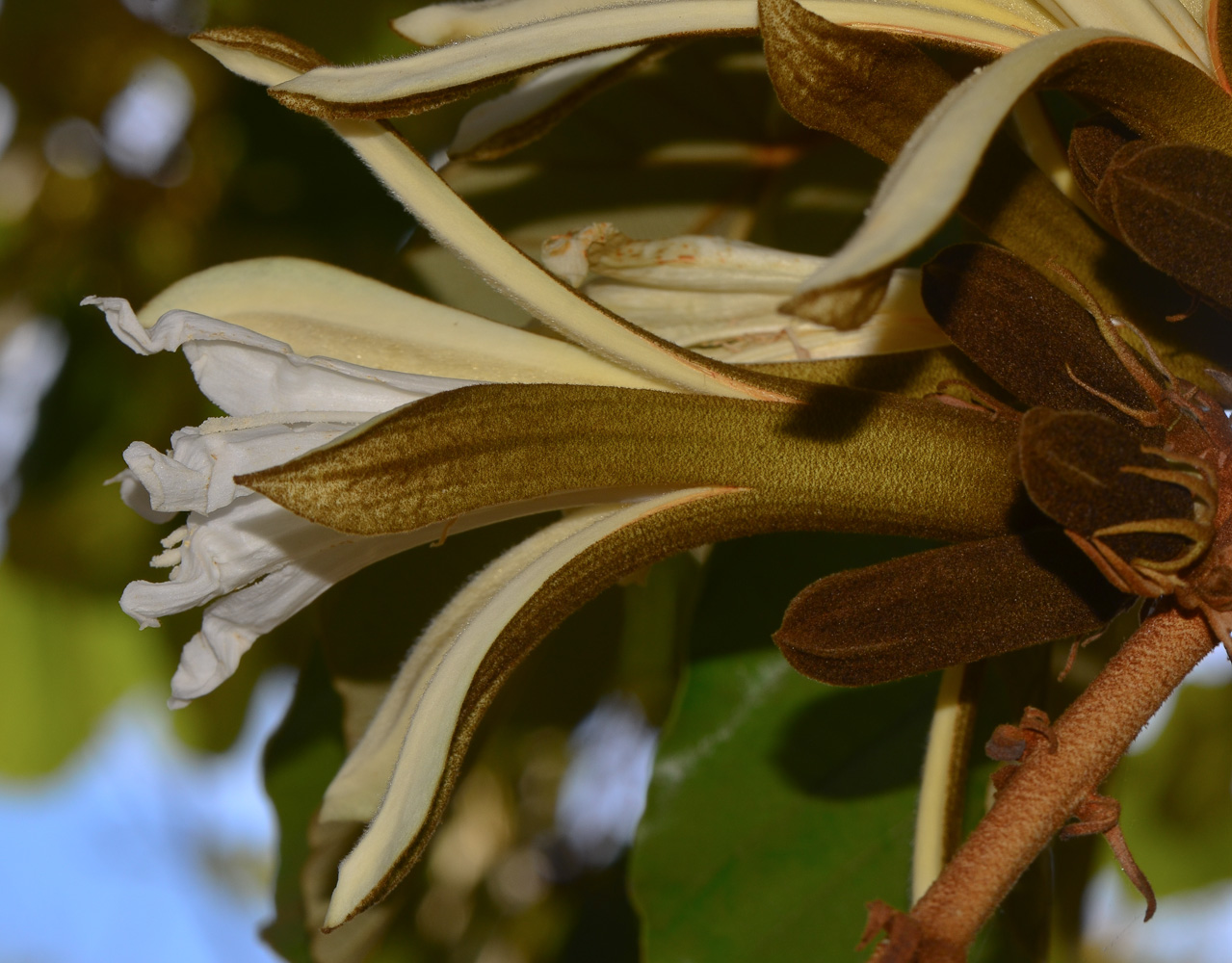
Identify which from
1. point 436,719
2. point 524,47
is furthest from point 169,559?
point 524,47

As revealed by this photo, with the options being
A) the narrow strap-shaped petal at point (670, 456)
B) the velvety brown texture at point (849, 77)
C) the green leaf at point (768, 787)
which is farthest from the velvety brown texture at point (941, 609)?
the green leaf at point (768, 787)

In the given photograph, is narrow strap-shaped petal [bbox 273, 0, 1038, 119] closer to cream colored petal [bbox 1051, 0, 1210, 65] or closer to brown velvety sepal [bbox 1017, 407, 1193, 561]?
cream colored petal [bbox 1051, 0, 1210, 65]

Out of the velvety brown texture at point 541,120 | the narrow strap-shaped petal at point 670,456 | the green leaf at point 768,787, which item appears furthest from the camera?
the green leaf at point 768,787

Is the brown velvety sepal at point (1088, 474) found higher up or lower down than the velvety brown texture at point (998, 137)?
lower down

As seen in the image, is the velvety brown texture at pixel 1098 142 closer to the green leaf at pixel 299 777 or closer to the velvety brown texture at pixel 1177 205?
the velvety brown texture at pixel 1177 205

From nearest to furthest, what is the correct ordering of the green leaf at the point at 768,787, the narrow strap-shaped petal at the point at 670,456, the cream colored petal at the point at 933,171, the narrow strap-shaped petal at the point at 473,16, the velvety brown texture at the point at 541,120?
the cream colored petal at the point at 933,171
the narrow strap-shaped petal at the point at 670,456
the narrow strap-shaped petal at the point at 473,16
the velvety brown texture at the point at 541,120
the green leaf at the point at 768,787

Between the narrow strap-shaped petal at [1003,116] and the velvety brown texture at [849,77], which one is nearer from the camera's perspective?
the narrow strap-shaped petal at [1003,116]

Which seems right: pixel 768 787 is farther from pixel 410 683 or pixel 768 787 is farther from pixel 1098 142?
pixel 1098 142

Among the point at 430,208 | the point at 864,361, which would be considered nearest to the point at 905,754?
the point at 864,361
